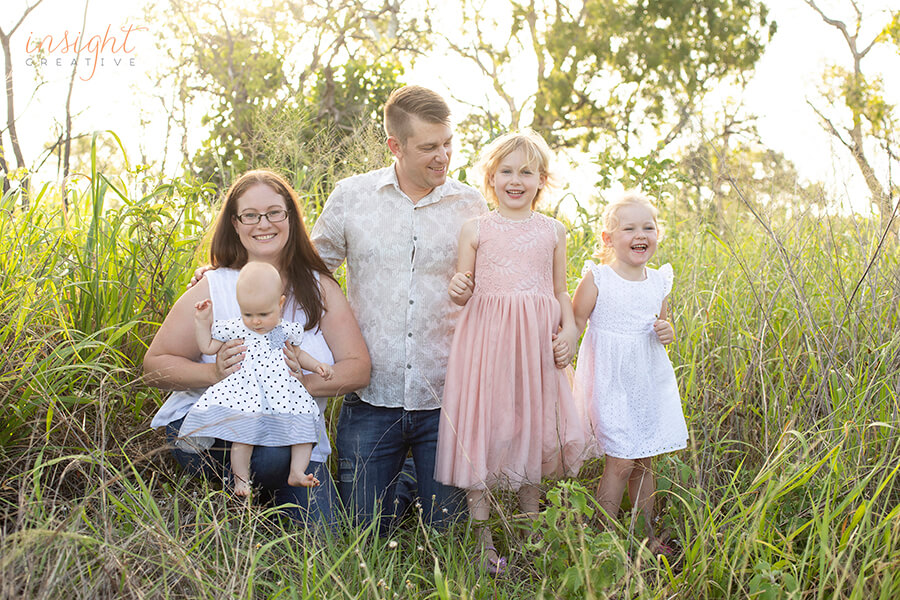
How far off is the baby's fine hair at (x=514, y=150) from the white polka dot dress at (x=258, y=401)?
971 millimetres

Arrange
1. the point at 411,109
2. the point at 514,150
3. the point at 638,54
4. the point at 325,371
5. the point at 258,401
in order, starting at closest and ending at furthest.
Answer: the point at 258,401
the point at 325,371
the point at 514,150
the point at 411,109
the point at 638,54

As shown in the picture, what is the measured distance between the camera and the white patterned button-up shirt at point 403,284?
3145 millimetres

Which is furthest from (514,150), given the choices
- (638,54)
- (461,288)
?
(638,54)

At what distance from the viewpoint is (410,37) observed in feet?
45.4

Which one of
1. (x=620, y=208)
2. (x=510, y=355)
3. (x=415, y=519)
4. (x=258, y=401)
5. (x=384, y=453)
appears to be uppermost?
(x=620, y=208)

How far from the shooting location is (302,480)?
8.84ft

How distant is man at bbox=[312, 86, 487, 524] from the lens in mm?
3131

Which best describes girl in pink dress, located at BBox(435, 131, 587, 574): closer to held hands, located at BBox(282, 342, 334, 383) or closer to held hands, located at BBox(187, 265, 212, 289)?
held hands, located at BBox(282, 342, 334, 383)

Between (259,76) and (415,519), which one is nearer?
(415,519)

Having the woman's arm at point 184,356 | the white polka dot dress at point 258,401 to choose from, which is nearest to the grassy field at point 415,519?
the woman's arm at point 184,356

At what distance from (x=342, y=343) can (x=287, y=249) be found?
0.42 m

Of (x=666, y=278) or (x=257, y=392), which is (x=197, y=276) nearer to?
(x=257, y=392)

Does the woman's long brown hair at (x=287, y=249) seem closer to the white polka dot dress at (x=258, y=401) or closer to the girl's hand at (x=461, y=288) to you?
the white polka dot dress at (x=258, y=401)

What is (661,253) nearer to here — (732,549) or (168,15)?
(732,549)
